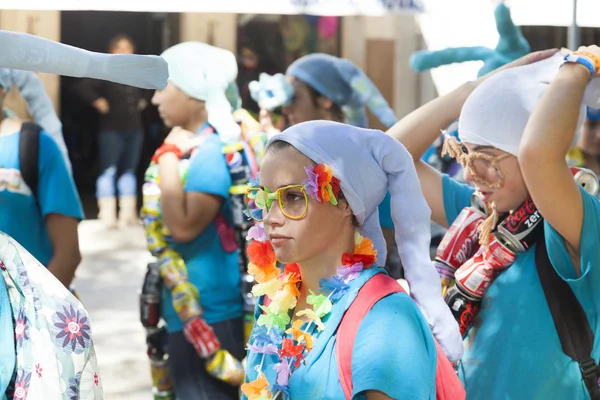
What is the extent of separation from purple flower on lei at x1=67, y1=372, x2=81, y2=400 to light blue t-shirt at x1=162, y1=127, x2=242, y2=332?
7.40ft

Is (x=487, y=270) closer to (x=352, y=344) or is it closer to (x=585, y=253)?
(x=585, y=253)

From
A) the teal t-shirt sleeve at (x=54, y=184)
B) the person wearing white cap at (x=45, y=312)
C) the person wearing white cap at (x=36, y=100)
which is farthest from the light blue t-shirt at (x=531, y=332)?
the person wearing white cap at (x=36, y=100)

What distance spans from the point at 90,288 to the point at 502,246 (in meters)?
6.36

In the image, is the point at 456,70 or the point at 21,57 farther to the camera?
the point at 456,70

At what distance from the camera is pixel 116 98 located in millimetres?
11961

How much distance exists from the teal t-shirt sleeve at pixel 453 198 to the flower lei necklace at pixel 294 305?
905 mm

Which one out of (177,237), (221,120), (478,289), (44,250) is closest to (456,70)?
(221,120)

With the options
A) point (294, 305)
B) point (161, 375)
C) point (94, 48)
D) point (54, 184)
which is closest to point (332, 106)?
point (161, 375)

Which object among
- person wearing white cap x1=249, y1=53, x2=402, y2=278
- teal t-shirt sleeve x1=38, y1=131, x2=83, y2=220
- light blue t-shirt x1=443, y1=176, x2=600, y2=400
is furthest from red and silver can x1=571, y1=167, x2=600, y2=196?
person wearing white cap x1=249, y1=53, x2=402, y2=278

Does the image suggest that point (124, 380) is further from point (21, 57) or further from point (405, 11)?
point (21, 57)

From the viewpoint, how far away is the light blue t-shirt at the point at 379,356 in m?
2.26

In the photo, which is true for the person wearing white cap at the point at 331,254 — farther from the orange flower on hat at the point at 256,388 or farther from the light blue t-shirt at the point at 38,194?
the light blue t-shirt at the point at 38,194

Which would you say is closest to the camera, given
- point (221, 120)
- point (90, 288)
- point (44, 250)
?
point (44, 250)

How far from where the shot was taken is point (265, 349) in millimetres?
2578
